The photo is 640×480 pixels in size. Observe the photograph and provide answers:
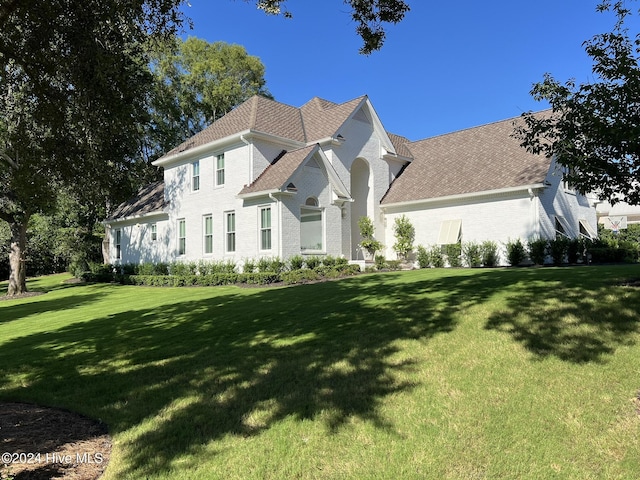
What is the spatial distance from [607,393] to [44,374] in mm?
7374

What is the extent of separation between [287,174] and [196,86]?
94.5 feet

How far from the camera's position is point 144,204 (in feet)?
92.1

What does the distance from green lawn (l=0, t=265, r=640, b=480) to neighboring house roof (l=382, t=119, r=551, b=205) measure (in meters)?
12.0

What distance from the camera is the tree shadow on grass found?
5.44 meters

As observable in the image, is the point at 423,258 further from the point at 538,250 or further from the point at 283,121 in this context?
the point at 283,121

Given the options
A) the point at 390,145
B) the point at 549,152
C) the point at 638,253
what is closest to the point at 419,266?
the point at 390,145

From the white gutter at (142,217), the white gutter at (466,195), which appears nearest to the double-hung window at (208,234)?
the white gutter at (142,217)

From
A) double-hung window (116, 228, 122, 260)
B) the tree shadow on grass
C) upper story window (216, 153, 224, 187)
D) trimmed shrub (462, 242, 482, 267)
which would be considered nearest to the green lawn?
the tree shadow on grass

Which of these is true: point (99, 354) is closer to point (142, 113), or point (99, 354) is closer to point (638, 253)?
point (142, 113)

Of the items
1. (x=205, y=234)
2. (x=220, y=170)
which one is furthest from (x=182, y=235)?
(x=220, y=170)

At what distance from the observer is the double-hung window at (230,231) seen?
68.8ft

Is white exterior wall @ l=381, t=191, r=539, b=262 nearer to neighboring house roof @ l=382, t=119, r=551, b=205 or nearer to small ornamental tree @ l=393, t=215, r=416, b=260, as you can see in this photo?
small ornamental tree @ l=393, t=215, r=416, b=260

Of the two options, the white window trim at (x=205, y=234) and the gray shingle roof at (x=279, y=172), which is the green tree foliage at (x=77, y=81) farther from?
the white window trim at (x=205, y=234)

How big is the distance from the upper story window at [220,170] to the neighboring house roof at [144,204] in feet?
17.6
